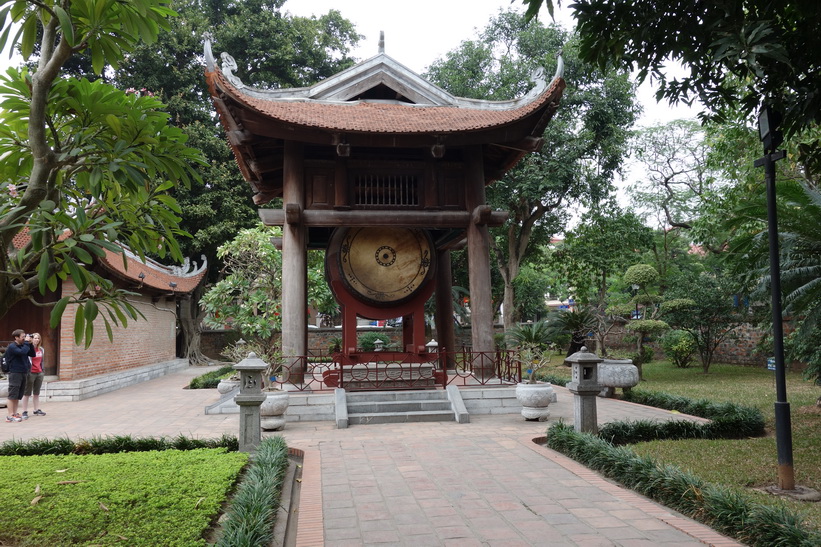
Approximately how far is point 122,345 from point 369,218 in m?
12.0

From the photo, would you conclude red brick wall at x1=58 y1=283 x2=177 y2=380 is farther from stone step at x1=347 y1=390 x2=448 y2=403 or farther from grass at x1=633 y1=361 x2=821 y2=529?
grass at x1=633 y1=361 x2=821 y2=529

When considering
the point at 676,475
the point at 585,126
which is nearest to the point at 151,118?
the point at 676,475

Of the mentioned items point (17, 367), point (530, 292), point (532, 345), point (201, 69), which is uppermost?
point (201, 69)

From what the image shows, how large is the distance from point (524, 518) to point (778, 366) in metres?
3.08

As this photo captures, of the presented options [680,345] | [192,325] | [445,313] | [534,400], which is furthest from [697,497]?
[192,325]

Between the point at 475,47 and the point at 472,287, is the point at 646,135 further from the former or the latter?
the point at 472,287

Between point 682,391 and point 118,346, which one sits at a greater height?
point 118,346

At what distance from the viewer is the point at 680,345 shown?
21484 mm

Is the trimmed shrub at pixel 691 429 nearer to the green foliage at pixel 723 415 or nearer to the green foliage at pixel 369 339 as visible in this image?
the green foliage at pixel 723 415

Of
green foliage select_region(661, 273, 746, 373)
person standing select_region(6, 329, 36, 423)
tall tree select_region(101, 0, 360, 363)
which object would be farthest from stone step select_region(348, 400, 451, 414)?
tall tree select_region(101, 0, 360, 363)

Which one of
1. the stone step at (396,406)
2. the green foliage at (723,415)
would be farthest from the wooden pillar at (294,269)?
the green foliage at (723,415)

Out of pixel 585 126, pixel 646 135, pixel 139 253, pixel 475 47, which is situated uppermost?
pixel 475 47

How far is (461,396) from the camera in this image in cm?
1099

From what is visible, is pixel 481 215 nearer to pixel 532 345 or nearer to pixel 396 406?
pixel 532 345
